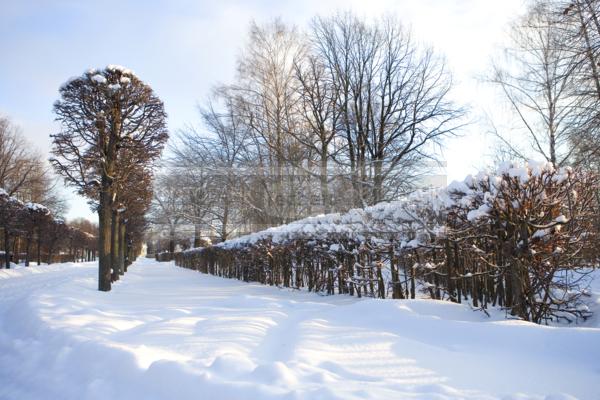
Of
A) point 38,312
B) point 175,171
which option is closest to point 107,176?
point 38,312

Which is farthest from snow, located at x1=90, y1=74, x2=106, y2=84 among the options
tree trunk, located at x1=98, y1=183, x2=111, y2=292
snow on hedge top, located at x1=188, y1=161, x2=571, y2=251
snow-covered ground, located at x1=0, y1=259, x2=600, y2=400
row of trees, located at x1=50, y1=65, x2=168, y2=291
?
snow-covered ground, located at x1=0, y1=259, x2=600, y2=400

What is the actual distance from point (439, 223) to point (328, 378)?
11.2 feet

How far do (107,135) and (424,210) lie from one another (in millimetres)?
8388

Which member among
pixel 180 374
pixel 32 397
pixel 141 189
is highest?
pixel 141 189

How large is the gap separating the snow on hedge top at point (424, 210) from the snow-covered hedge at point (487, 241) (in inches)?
0.6

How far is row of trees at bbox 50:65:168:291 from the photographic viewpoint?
9.69 metres

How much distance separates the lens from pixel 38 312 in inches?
224

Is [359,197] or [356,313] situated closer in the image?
[356,313]

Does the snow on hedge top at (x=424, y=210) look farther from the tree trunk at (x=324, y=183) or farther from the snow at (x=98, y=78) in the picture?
the tree trunk at (x=324, y=183)

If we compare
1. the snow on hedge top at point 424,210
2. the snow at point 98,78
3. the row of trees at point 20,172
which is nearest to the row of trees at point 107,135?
the snow at point 98,78

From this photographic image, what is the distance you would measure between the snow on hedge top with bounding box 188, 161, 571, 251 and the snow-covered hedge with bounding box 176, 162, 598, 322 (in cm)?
1

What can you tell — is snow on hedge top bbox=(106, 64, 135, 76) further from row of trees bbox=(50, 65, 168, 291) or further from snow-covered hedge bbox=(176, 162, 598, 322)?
snow-covered hedge bbox=(176, 162, 598, 322)

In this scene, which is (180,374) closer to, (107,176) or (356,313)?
(356,313)

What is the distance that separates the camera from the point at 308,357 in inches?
138
